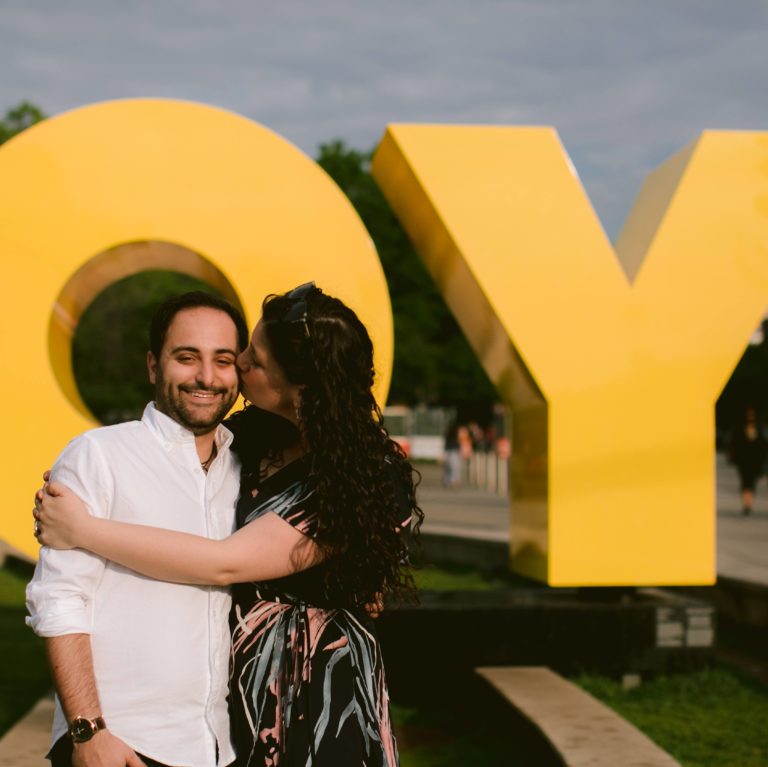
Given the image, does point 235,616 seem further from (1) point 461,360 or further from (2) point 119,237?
(1) point 461,360

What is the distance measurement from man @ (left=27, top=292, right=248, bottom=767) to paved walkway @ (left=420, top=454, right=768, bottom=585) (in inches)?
255

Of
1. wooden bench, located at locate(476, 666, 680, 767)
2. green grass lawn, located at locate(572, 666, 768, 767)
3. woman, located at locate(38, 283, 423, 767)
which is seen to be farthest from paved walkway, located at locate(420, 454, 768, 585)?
woman, located at locate(38, 283, 423, 767)

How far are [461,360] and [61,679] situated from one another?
39.8 meters

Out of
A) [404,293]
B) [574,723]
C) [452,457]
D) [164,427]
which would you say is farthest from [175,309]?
→ [404,293]

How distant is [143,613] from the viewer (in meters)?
2.21

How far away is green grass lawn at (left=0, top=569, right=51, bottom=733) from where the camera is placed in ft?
19.6

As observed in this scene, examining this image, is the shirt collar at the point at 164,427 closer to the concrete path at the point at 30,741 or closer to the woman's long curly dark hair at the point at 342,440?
the woman's long curly dark hair at the point at 342,440

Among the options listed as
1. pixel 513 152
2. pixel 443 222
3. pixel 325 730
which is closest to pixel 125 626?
pixel 325 730

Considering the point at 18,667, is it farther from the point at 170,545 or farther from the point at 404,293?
the point at 404,293

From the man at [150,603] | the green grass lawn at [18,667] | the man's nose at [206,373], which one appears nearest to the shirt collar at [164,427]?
the man at [150,603]

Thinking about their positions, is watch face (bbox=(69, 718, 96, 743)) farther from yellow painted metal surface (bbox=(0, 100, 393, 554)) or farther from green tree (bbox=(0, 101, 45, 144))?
green tree (bbox=(0, 101, 45, 144))

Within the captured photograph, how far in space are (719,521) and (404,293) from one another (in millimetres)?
23166

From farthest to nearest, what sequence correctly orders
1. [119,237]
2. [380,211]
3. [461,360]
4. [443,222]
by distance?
[461,360] < [380,211] < [443,222] < [119,237]

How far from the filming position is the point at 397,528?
2.38m
